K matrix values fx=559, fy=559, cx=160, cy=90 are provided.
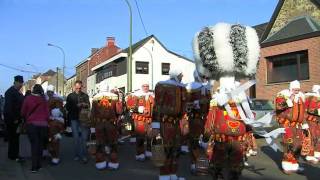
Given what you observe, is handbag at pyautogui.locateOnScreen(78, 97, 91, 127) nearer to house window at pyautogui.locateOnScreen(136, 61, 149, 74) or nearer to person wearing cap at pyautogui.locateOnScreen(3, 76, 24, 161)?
person wearing cap at pyautogui.locateOnScreen(3, 76, 24, 161)

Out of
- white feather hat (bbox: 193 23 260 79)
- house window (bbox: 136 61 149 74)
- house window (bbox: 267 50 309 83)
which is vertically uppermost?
house window (bbox: 136 61 149 74)

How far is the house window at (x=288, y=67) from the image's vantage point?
30.5m

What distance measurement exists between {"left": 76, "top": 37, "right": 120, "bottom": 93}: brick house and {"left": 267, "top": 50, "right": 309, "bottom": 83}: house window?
40.9 meters

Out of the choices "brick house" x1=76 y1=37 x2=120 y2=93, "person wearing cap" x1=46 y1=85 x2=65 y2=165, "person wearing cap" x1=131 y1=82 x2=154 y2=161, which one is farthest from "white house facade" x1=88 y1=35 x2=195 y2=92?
"person wearing cap" x1=46 y1=85 x2=65 y2=165

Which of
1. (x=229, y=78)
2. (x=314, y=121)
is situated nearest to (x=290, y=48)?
(x=314, y=121)

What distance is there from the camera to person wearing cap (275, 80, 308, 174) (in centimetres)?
1162

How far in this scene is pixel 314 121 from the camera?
13.5 metres

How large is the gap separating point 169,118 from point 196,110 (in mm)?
1456

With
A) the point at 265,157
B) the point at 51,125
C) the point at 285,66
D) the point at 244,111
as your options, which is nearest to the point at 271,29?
the point at 285,66

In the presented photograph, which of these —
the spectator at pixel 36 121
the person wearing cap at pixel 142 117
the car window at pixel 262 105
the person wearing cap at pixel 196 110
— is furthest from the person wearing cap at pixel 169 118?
the car window at pixel 262 105

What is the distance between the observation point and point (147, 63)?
190ft

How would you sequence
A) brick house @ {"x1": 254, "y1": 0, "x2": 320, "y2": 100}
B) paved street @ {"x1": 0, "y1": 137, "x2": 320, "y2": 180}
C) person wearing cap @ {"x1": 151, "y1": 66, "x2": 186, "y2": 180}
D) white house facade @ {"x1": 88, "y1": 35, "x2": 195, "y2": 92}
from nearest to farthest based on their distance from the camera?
person wearing cap @ {"x1": 151, "y1": 66, "x2": 186, "y2": 180} < paved street @ {"x1": 0, "y1": 137, "x2": 320, "y2": 180} < brick house @ {"x1": 254, "y1": 0, "x2": 320, "y2": 100} < white house facade @ {"x1": 88, "y1": 35, "x2": 195, "y2": 92}

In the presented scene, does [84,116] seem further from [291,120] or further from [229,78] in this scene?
[229,78]

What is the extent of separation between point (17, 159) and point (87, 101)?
7.36ft
